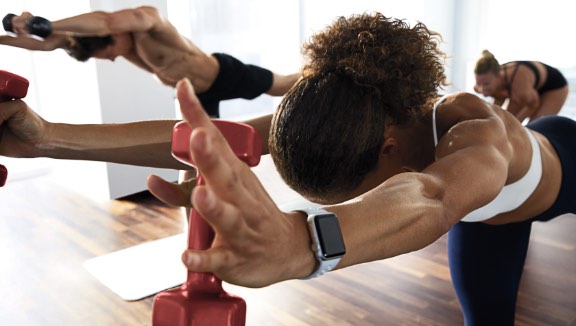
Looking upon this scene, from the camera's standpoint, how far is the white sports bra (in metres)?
1.32

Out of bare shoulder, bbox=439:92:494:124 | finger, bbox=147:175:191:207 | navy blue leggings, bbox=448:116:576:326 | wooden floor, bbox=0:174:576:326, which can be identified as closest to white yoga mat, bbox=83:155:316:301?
wooden floor, bbox=0:174:576:326

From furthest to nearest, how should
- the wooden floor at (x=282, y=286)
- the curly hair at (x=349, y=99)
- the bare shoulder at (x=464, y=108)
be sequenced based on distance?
1. the wooden floor at (x=282, y=286)
2. the bare shoulder at (x=464, y=108)
3. the curly hair at (x=349, y=99)

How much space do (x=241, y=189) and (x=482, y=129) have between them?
0.70 m

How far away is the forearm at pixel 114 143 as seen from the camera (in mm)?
1067

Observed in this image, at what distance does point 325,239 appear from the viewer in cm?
62

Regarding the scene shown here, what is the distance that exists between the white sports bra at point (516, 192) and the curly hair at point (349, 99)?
23cm

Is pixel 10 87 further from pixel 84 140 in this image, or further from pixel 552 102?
pixel 552 102

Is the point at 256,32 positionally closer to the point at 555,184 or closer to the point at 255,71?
the point at 255,71

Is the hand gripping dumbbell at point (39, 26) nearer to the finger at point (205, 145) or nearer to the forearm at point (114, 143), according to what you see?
the forearm at point (114, 143)

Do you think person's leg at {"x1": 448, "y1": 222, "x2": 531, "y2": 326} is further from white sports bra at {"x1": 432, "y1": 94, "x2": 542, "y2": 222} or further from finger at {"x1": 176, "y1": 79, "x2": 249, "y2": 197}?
finger at {"x1": 176, "y1": 79, "x2": 249, "y2": 197}

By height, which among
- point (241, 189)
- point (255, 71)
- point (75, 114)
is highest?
point (241, 189)

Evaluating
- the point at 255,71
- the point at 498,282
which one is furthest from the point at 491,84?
the point at 498,282

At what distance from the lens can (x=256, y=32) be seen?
4812 mm

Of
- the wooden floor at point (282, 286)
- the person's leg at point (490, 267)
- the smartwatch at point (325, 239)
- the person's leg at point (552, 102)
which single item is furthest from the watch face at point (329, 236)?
the person's leg at point (552, 102)
